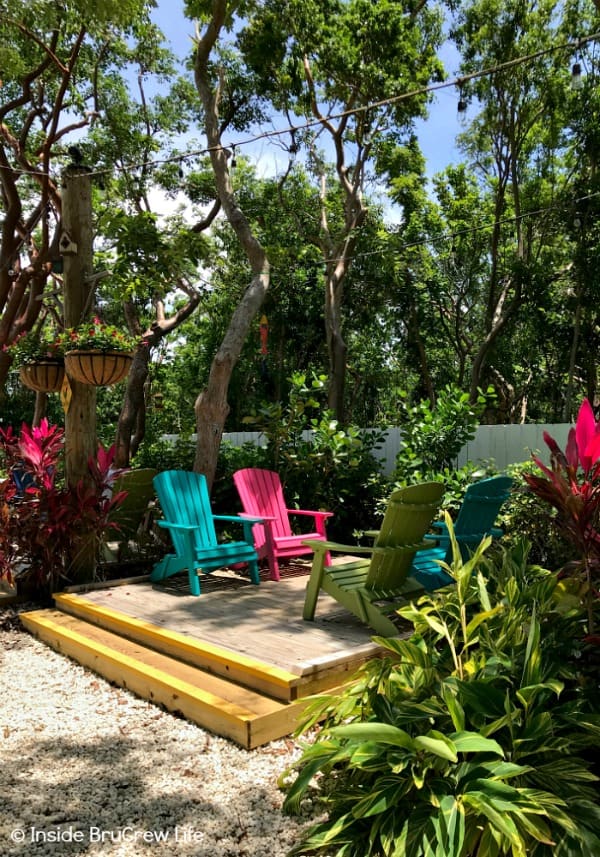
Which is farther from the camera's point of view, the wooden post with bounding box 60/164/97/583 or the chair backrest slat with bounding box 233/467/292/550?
the chair backrest slat with bounding box 233/467/292/550

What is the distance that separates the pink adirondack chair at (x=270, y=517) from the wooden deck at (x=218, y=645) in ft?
0.88

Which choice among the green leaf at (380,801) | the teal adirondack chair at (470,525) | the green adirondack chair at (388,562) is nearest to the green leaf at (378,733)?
the green leaf at (380,801)

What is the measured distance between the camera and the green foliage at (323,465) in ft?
21.9

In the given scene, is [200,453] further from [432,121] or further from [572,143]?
[572,143]

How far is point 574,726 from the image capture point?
6.65 feet

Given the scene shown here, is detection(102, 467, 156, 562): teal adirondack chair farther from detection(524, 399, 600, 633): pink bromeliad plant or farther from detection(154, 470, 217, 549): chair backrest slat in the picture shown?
detection(524, 399, 600, 633): pink bromeliad plant

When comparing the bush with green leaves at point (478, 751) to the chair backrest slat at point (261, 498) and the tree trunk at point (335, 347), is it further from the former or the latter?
the tree trunk at point (335, 347)

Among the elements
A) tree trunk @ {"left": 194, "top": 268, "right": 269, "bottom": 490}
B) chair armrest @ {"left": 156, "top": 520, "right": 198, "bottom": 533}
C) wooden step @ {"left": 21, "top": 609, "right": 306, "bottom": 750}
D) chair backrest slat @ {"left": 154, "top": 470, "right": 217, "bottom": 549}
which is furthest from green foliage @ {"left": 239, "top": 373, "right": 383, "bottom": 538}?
wooden step @ {"left": 21, "top": 609, "right": 306, "bottom": 750}

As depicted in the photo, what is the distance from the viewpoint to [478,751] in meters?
1.82

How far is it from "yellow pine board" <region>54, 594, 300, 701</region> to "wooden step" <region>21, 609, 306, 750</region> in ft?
0.14

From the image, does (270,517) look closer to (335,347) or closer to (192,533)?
(192,533)

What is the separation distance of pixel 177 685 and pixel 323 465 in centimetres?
371

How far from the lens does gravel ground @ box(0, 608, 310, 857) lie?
7.18ft

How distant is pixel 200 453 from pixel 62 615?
2.39 m
